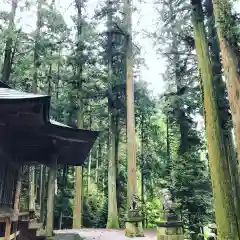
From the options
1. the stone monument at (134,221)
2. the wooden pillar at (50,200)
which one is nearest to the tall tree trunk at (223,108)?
the wooden pillar at (50,200)

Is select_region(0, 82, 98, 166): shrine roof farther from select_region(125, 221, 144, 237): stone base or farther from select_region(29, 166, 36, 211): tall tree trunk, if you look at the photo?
select_region(125, 221, 144, 237): stone base

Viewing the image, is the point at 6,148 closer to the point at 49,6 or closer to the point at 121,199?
the point at 49,6

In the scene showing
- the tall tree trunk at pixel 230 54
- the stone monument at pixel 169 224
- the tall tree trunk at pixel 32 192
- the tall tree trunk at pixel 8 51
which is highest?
A: the tall tree trunk at pixel 8 51

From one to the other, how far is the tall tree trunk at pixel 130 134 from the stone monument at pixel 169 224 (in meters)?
3.89

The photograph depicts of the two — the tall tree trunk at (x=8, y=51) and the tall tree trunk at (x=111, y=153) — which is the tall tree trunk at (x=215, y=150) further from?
the tall tree trunk at (x=8, y=51)

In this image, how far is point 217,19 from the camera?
614 centimetres

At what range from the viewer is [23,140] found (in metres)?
7.87

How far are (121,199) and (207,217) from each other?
948 cm

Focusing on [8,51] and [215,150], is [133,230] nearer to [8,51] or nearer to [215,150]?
[215,150]

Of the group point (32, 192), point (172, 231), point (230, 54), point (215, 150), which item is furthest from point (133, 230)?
point (230, 54)

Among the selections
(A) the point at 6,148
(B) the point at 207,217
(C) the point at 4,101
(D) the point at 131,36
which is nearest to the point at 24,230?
(A) the point at 6,148

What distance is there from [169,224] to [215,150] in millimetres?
Result: 2673

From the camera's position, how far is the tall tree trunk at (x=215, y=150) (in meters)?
6.12

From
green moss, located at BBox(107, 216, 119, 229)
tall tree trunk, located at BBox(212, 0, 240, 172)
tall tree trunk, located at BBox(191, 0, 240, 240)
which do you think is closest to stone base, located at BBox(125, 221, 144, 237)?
green moss, located at BBox(107, 216, 119, 229)
